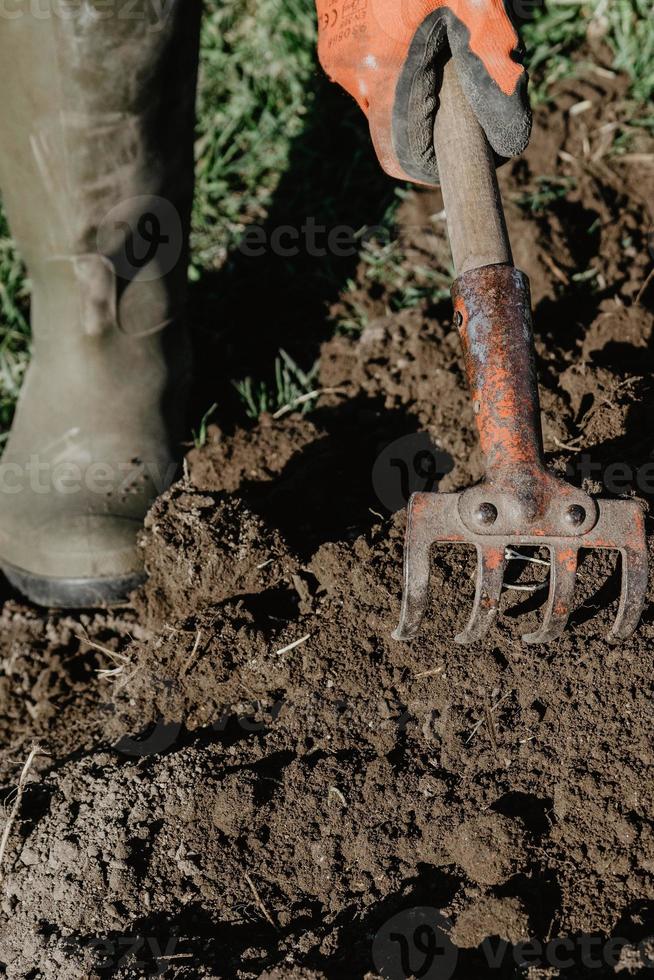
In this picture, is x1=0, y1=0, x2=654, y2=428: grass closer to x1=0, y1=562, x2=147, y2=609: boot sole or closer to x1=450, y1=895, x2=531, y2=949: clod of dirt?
x1=0, y1=562, x2=147, y2=609: boot sole

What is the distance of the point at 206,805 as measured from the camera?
63.7 inches

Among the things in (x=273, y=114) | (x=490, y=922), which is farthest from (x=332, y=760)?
(x=273, y=114)

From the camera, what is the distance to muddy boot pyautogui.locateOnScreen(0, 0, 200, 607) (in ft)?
5.72

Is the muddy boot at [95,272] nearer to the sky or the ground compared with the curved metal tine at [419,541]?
nearer to the sky

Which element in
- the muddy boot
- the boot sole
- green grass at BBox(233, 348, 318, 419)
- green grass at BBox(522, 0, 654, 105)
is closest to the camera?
the muddy boot

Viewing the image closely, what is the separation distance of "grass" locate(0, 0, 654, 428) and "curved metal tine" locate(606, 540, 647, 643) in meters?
1.18

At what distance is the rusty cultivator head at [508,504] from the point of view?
1546mm

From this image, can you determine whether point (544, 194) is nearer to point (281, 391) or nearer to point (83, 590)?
point (281, 391)

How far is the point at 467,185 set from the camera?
5.40 ft

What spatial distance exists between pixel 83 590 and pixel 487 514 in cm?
103

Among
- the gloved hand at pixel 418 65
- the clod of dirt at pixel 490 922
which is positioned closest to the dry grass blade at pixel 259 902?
the clod of dirt at pixel 490 922

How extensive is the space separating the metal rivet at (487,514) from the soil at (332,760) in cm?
22

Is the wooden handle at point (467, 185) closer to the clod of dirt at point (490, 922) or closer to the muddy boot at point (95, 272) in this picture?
the muddy boot at point (95, 272)

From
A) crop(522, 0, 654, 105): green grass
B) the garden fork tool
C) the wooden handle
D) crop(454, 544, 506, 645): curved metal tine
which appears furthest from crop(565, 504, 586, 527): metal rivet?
crop(522, 0, 654, 105): green grass
